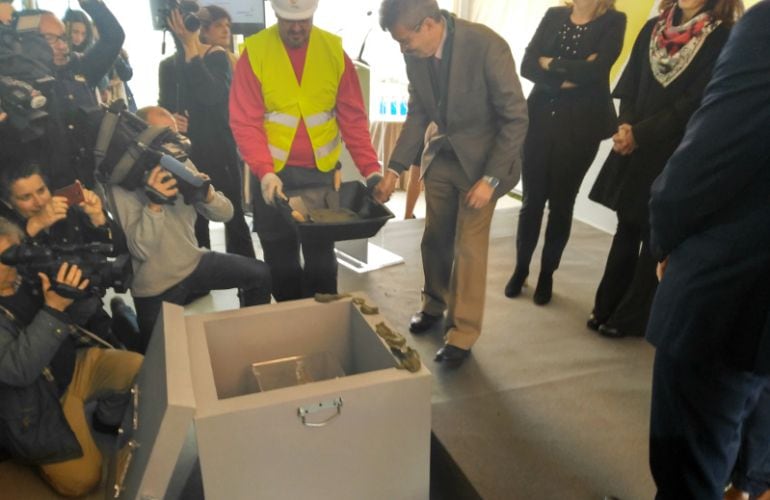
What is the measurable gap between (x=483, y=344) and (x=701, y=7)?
136 centimetres

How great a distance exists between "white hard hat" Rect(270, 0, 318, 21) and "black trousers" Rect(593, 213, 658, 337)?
51.2 inches

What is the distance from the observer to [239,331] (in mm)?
1442

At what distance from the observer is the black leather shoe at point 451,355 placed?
205 centimetres

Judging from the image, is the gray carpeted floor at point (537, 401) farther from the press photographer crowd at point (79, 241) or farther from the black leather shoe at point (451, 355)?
the press photographer crowd at point (79, 241)

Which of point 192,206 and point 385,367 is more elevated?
point 192,206

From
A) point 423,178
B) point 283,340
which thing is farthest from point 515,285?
point 283,340

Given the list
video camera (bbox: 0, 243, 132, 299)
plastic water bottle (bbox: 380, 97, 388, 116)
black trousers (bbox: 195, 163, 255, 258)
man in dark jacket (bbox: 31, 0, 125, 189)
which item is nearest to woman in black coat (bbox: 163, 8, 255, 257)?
black trousers (bbox: 195, 163, 255, 258)

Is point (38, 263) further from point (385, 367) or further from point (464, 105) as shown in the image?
point (464, 105)

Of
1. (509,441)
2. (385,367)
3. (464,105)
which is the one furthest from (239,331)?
(464,105)

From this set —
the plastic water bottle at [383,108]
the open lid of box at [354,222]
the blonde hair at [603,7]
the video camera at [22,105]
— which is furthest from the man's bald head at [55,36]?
the plastic water bottle at [383,108]

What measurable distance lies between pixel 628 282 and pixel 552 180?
1.63 ft

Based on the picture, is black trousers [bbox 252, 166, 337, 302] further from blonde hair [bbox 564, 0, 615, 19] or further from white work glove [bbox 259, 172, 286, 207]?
blonde hair [bbox 564, 0, 615, 19]

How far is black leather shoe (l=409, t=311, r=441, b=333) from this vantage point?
7.52 ft

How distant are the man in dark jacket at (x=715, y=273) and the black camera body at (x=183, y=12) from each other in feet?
6.46
